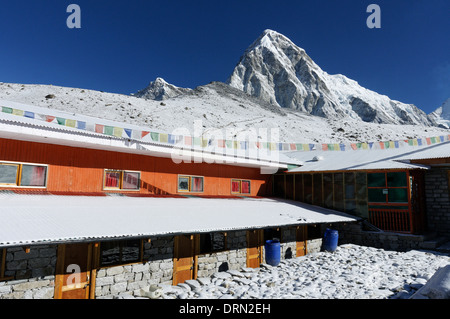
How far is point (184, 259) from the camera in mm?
9672

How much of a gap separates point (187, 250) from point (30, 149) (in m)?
6.52

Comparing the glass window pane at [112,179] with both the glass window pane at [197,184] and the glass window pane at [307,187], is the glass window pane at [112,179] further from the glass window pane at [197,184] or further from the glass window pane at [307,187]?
the glass window pane at [307,187]

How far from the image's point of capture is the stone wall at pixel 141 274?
312 inches

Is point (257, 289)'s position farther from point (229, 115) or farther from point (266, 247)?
point (229, 115)

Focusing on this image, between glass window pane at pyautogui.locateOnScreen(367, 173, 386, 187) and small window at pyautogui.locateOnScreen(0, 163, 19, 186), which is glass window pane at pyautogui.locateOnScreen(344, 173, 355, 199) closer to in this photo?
glass window pane at pyautogui.locateOnScreen(367, 173, 386, 187)

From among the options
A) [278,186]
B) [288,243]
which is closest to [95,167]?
[288,243]

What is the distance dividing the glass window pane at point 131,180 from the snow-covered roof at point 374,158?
388 inches

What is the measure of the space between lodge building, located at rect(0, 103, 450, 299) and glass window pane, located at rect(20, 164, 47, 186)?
0.04 metres

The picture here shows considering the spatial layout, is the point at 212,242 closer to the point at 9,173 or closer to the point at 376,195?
the point at 9,173

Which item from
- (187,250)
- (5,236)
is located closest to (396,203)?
(187,250)

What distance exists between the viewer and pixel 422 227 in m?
14.6

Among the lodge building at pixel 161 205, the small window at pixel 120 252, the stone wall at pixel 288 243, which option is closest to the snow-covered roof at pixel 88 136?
the lodge building at pixel 161 205

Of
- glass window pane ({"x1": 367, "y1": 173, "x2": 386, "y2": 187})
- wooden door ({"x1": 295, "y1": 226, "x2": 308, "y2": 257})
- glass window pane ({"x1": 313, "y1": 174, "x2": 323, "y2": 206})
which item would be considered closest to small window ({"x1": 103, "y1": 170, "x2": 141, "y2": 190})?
wooden door ({"x1": 295, "y1": 226, "x2": 308, "y2": 257})
